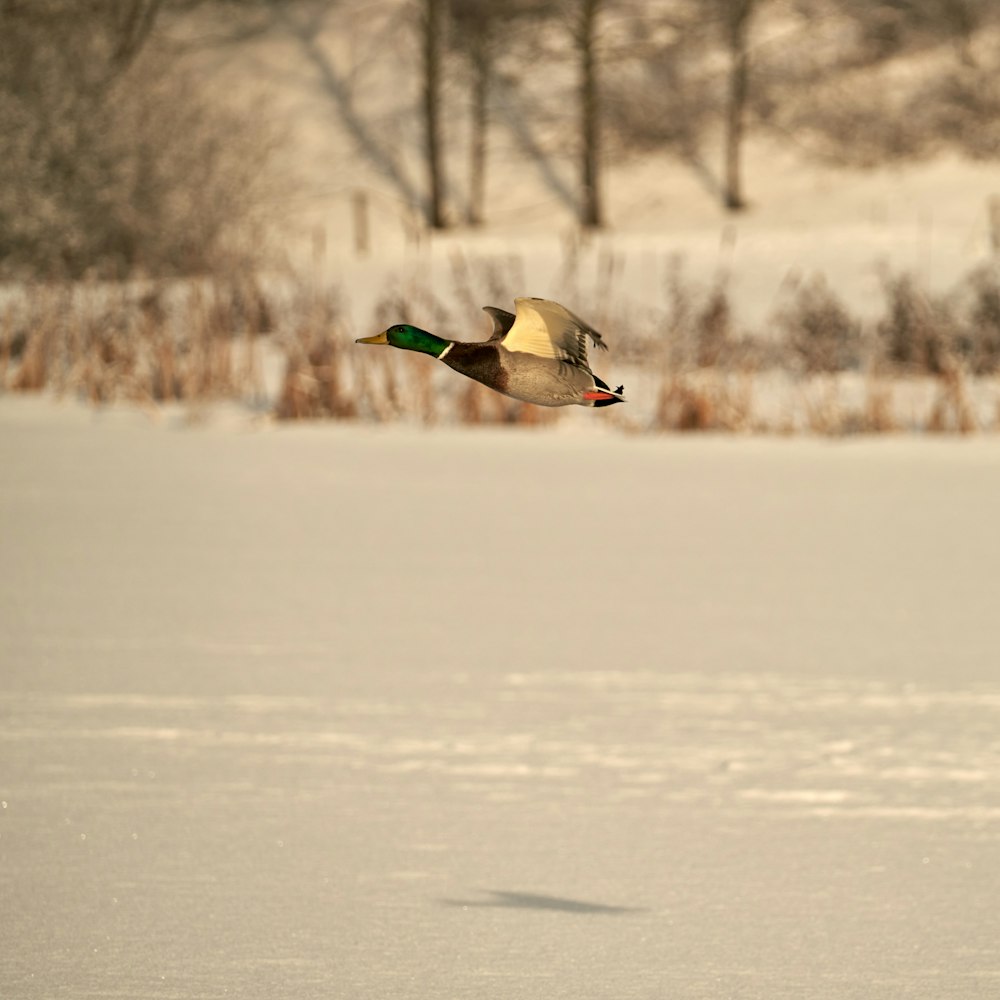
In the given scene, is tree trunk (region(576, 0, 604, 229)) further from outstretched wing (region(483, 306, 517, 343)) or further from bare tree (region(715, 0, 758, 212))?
outstretched wing (region(483, 306, 517, 343))

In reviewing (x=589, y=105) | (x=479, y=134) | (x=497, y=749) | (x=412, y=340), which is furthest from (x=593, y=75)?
(x=412, y=340)

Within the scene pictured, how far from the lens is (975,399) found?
38.4ft

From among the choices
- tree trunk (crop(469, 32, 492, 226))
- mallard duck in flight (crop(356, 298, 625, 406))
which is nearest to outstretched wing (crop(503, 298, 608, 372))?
mallard duck in flight (crop(356, 298, 625, 406))

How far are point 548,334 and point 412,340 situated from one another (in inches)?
3.5

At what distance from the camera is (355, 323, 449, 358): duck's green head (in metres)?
1.14

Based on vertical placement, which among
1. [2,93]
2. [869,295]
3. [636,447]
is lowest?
[636,447]

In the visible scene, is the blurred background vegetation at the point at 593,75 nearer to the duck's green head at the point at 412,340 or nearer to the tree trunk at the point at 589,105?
the tree trunk at the point at 589,105

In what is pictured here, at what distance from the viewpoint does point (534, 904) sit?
361cm

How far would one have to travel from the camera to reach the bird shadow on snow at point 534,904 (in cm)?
355

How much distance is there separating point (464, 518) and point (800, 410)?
12.4 feet

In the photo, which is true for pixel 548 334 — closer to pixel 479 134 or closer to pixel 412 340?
pixel 412 340

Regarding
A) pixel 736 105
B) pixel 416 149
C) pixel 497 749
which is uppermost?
pixel 736 105

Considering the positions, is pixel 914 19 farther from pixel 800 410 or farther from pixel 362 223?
pixel 800 410

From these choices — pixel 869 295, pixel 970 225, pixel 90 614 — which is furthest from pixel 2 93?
pixel 970 225
